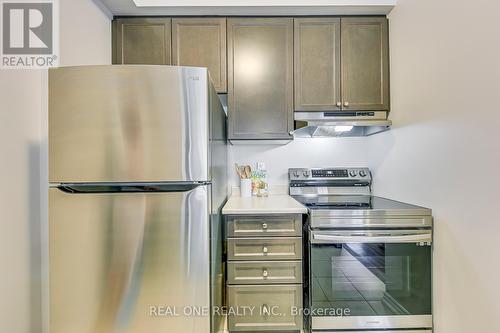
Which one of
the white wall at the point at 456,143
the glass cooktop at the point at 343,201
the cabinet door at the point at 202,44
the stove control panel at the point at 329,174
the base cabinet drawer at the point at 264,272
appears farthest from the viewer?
the stove control panel at the point at 329,174

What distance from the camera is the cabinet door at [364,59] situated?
2.18 meters

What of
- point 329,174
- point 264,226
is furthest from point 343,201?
point 264,226

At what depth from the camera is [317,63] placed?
86.3 inches

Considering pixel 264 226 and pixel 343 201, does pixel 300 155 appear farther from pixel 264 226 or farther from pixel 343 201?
pixel 264 226

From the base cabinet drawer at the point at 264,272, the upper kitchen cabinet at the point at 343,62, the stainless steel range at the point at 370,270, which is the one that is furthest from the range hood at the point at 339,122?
the base cabinet drawer at the point at 264,272

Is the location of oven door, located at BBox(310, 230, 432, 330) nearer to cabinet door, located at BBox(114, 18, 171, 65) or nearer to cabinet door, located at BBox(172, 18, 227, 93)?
cabinet door, located at BBox(172, 18, 227, 93)

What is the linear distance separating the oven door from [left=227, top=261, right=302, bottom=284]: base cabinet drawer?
0.13 metres

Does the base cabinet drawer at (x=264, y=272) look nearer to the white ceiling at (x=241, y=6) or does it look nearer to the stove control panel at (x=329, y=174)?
the stove control panel at (x=329, y=174)

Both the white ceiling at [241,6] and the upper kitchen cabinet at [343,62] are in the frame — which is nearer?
the white ceiling at [241,6]

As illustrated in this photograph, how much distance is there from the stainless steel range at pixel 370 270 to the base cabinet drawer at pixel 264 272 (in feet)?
0.40

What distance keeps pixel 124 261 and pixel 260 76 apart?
1.59 metres

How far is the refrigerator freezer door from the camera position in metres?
1.26

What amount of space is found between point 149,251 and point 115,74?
81 centimetres

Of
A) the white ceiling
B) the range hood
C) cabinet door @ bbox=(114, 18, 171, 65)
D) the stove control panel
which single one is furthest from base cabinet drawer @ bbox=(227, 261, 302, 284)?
the white ceiling
